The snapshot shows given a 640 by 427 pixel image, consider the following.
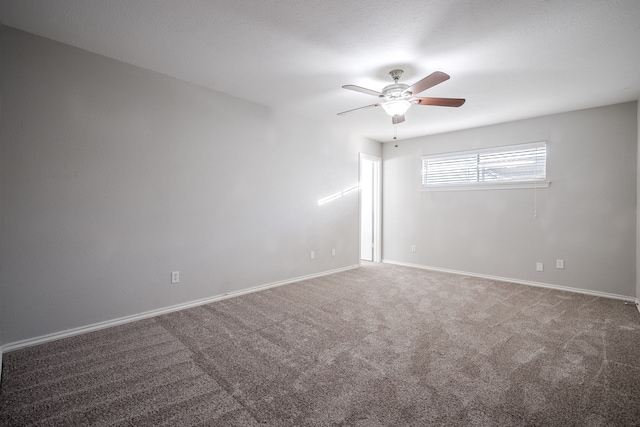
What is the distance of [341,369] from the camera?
2061 millimetres

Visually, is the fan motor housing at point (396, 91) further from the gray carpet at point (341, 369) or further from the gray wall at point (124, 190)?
the gray carpet at point (341, 369)

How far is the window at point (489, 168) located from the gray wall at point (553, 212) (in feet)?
0.35

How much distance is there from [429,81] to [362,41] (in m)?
0.63

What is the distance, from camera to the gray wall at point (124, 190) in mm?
2344

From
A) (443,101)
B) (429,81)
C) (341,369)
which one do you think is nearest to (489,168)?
(443,101)

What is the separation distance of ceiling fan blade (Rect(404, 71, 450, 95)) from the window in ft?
9.07

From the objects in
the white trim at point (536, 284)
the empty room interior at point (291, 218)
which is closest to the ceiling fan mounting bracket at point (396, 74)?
the empty room interior at point (291, 218)

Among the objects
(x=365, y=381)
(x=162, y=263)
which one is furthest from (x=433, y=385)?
(x=162, y=263)

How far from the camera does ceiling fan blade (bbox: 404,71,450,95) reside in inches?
89.1

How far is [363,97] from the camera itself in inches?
143

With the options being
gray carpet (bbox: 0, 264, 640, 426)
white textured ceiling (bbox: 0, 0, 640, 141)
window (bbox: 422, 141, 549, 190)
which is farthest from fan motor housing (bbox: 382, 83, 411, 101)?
window (bbox: 422, 141, 549, 190)

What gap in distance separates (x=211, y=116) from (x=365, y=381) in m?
3.12

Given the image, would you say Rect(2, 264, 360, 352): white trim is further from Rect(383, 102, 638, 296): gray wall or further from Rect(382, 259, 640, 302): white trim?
Rect(383, 102, 638, 296): gray wall

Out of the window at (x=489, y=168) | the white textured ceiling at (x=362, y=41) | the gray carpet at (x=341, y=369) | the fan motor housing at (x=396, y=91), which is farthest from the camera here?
the window at (x=489, y=168)
